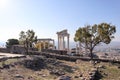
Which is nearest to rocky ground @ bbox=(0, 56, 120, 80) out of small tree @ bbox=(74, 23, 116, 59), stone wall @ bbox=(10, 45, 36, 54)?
small tree @ bbox=(74, 23, 116, 59)

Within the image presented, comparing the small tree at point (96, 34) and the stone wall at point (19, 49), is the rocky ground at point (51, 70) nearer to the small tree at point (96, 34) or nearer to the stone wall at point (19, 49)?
the small tree at point (96, 34)

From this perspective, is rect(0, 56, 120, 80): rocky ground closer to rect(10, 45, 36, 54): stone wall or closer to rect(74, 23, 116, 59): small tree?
rect(74, 23, 116, 59): small tree

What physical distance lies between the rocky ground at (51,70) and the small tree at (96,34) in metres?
7.93

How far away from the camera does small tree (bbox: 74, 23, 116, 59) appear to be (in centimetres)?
5766

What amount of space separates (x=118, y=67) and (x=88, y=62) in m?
6.23

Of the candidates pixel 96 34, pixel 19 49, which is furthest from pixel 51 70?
pixel 19 49

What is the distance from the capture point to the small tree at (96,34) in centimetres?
5766

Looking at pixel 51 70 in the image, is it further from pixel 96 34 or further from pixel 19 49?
pixel 19 49

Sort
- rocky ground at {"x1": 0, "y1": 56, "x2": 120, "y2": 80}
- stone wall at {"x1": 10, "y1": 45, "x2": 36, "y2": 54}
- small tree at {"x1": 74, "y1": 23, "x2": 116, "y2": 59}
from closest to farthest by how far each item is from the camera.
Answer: rocky ground at {"x1": 0, "y1": 56, "x2": 120, "y2": 80}
small tree at {"x1": 74, "y1": 23, "x2": 116, "y2": 59}
stone wall at {"x1": 10, "y1": 45, "x2": 36, "y2": 54}

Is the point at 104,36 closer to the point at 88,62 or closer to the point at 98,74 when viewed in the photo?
the point at 88,62

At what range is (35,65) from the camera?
151 feet

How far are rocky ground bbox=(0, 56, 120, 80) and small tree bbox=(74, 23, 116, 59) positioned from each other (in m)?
7.93

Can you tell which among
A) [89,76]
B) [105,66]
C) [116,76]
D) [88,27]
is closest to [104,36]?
[88,27]

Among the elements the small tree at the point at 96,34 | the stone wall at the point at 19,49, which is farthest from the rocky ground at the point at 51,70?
the stone wall at the point at 19,49
